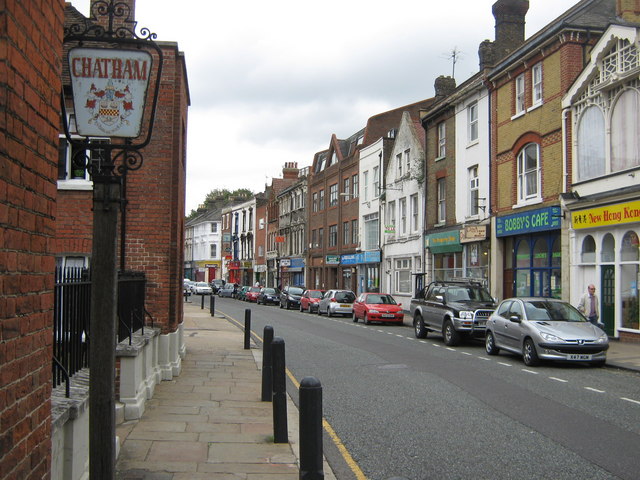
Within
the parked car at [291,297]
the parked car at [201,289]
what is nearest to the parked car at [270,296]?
the parked car at [291,297]

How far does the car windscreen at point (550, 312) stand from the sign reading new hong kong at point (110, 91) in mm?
12338

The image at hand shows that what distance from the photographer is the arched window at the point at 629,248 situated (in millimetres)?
18084

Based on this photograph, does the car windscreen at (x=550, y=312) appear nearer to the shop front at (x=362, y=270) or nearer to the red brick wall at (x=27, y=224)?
the red brick wall at (x=27, y=224)

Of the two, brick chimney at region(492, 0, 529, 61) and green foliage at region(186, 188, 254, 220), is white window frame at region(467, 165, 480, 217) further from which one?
green foliage at region(186, 188, 254, 220)

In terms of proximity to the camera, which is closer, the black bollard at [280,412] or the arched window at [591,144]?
the black bollard at [280,412]

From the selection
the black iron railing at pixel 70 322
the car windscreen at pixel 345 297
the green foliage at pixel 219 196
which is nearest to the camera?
the black iron railing at pixel 70 322

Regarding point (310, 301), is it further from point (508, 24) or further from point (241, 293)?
point (241, 293)

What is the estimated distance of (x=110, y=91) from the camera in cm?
420

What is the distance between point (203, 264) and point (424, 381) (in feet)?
274

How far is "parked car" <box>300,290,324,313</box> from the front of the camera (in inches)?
1475

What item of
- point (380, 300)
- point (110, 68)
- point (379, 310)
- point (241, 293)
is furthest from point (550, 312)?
point (241, 293)

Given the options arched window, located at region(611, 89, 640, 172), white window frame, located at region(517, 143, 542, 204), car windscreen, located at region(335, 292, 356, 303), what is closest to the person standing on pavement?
arched window, located at region(611, 89, 640, 172)

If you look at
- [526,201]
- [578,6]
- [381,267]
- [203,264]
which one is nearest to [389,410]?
[526,201]

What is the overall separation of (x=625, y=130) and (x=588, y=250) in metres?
3.91
